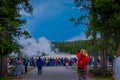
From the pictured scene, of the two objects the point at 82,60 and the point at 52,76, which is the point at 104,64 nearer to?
the point at 52,76

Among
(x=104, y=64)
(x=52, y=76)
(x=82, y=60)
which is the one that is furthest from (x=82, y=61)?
(x=104, y=64)

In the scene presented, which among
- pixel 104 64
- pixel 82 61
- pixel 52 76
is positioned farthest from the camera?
pixel 104 64

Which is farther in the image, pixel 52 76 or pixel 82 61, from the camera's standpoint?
pixel 52 76

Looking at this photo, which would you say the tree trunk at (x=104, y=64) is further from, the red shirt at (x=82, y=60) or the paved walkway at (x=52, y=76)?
the red shirt at (x=82, y=60)

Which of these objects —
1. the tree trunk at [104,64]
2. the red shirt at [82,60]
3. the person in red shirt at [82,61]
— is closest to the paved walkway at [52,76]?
the tree trunk at [104,64]

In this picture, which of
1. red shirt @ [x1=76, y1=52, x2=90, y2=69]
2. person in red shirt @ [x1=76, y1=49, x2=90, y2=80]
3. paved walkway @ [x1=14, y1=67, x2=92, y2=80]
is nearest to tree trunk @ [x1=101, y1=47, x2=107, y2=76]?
paved walkway @ [x1=14, y1=67, x2=92, y2=80]

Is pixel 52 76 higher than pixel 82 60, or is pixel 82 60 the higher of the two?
pixel 82 60

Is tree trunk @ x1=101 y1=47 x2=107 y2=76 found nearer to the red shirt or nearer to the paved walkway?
the paved walkway

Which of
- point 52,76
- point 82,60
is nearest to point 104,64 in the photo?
point 52,76

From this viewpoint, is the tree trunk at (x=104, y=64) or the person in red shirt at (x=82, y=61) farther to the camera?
the tree trunk at (x=104, y=64)

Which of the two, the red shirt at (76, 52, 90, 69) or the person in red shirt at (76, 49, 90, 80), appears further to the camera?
the red shirt at (76, 52, 90, 69)

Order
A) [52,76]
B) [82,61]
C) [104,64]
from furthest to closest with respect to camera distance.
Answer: [104,64], [52,76], [82,61]

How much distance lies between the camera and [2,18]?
91.5 ft

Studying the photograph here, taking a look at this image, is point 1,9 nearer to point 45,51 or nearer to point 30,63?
point 30,63
